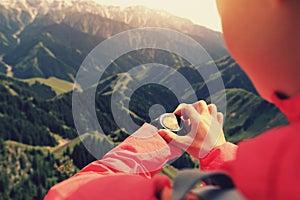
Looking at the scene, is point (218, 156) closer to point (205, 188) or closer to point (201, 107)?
point (201, 107)

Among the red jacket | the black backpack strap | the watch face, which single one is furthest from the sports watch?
the black backpack strap

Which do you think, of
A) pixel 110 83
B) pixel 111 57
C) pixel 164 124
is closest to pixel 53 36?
pixel 111 57

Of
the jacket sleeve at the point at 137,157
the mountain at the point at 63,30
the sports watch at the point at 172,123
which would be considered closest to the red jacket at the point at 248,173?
the jacket sleeve at the point at 137,157

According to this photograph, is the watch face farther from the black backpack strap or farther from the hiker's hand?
the black backpack strap

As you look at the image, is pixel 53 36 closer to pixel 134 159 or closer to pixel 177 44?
pixel 177 44

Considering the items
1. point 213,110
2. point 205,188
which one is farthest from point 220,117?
point 205,188

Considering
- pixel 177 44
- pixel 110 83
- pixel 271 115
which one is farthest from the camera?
pixel 177 44

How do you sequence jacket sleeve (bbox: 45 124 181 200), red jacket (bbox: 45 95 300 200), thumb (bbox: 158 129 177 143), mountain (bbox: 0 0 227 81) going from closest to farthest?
red jacket (bbox: 45 95 300 200) < jacket sleeve (bbox: 45 124 181 200) < thumb (bbox: 158 129 177 143) < mountain (bbox: 0 0 227 81)

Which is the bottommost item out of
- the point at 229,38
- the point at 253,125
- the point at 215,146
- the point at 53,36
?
the point at 253,125
